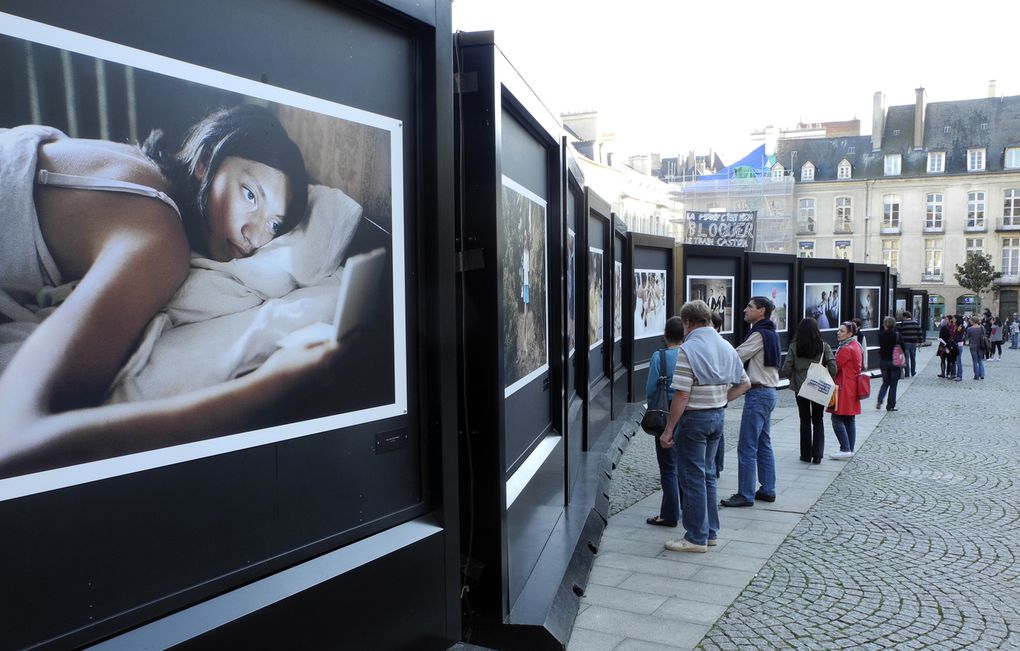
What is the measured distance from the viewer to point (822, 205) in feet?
226

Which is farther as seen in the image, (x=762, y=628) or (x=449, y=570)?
(x=762, y=628)

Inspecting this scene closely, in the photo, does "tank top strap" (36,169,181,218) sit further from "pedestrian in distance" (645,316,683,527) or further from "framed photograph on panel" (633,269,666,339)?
"framed photograph on panel" (633,269,666,339)

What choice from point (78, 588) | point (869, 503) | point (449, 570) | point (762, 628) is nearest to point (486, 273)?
point (449, 570)

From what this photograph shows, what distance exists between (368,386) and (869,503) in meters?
6.33

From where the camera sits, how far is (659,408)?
6551mm

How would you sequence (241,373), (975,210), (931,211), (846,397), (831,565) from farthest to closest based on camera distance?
(931,211), (975,210), (846,397), (831,565), (241,373)

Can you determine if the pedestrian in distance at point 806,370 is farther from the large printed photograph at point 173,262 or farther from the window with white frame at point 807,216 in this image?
the window with white frame at point 807,216

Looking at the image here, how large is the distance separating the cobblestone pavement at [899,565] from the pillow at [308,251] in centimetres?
301

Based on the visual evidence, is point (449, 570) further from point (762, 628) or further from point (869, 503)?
point (869, 503)

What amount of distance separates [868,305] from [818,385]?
14.2 m

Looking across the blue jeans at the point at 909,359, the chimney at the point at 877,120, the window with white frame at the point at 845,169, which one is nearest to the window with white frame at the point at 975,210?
the chimney at the point at 877,120

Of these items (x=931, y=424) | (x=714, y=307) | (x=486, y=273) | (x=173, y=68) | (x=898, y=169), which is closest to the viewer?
(x=173, y=68)

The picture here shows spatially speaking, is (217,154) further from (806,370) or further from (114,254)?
(806,370)

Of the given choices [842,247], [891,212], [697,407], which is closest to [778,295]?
[697,407]
